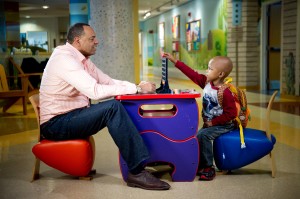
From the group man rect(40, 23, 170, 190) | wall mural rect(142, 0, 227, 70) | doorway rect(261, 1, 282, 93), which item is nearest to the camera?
man rect(40, 23, 170, 190)

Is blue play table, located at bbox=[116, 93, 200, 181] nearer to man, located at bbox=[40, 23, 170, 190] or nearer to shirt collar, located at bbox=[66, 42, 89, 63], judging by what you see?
man, located at bbox=[40, 23, 170, 190]

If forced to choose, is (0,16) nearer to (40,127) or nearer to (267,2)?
(267,2)

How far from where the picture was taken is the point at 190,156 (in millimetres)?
2887

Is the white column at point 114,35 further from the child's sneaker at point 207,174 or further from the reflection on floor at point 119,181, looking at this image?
the child's sneaker at point 207,174

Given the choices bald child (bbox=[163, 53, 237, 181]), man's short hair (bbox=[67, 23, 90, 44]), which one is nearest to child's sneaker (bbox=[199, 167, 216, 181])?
bald child (bbox=[163, 53, 237, 181])

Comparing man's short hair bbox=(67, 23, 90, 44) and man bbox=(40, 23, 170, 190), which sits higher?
man's short hair bbox=(67, 23, 90, 44)

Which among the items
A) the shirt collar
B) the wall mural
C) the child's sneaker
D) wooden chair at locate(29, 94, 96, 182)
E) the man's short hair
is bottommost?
the child's sneaker

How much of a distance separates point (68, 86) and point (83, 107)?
0.20 metres

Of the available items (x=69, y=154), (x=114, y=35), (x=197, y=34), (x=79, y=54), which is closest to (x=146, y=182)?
(x=69, y=154)

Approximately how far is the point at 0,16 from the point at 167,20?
7.72 meters

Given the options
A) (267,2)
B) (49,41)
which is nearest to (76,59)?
(267,2)

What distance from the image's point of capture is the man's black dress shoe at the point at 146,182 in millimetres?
2748

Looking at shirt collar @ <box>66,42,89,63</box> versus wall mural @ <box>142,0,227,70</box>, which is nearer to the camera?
shirt collar @ <box>66,42,89,63</box>

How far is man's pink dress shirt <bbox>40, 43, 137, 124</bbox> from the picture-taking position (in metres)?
2.72
